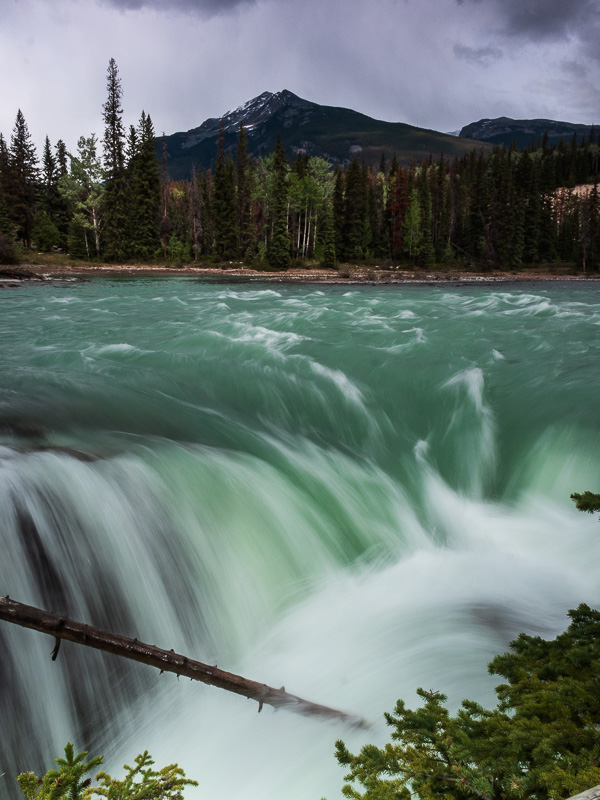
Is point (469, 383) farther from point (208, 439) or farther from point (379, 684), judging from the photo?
point (379, 684)

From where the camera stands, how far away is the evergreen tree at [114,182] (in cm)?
5309

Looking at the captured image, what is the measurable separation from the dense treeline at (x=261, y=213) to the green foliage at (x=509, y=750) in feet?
174

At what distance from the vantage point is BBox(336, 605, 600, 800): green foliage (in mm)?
1879

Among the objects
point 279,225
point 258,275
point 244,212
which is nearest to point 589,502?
point 258,275

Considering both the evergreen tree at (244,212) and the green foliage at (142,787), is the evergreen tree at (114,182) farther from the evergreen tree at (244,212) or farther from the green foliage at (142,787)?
the green foliage at (142,787)

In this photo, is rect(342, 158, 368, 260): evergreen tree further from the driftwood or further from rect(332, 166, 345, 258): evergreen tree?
the driftwood

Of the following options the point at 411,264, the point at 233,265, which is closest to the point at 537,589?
the point at 233,265

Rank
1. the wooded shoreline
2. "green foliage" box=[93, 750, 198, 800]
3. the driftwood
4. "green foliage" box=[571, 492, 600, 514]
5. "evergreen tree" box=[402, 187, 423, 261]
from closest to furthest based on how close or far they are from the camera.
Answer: "green foliage" box=[93, 750, 198, 800] < the driftwood < "green foliage" box=[571, 492, 600, 514] < the wooded shoreline < "evergreen tree" box=[402, 187, 423, 261]

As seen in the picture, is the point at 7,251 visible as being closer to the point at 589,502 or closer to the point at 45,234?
the point at 45,234

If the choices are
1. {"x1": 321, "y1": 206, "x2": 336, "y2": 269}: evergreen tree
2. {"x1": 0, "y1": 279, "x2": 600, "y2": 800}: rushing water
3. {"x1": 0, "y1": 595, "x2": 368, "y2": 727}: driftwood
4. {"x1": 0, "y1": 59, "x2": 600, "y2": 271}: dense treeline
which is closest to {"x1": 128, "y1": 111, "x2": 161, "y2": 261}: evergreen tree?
{"x1": 0, "y1": 59, "x2": 600, "y2": 271}: dense treeline

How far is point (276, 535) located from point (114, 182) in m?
58.3

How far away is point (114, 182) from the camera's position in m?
55.8

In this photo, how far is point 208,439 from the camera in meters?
8.07

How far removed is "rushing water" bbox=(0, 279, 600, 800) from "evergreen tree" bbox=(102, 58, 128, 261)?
44404 millimetres
